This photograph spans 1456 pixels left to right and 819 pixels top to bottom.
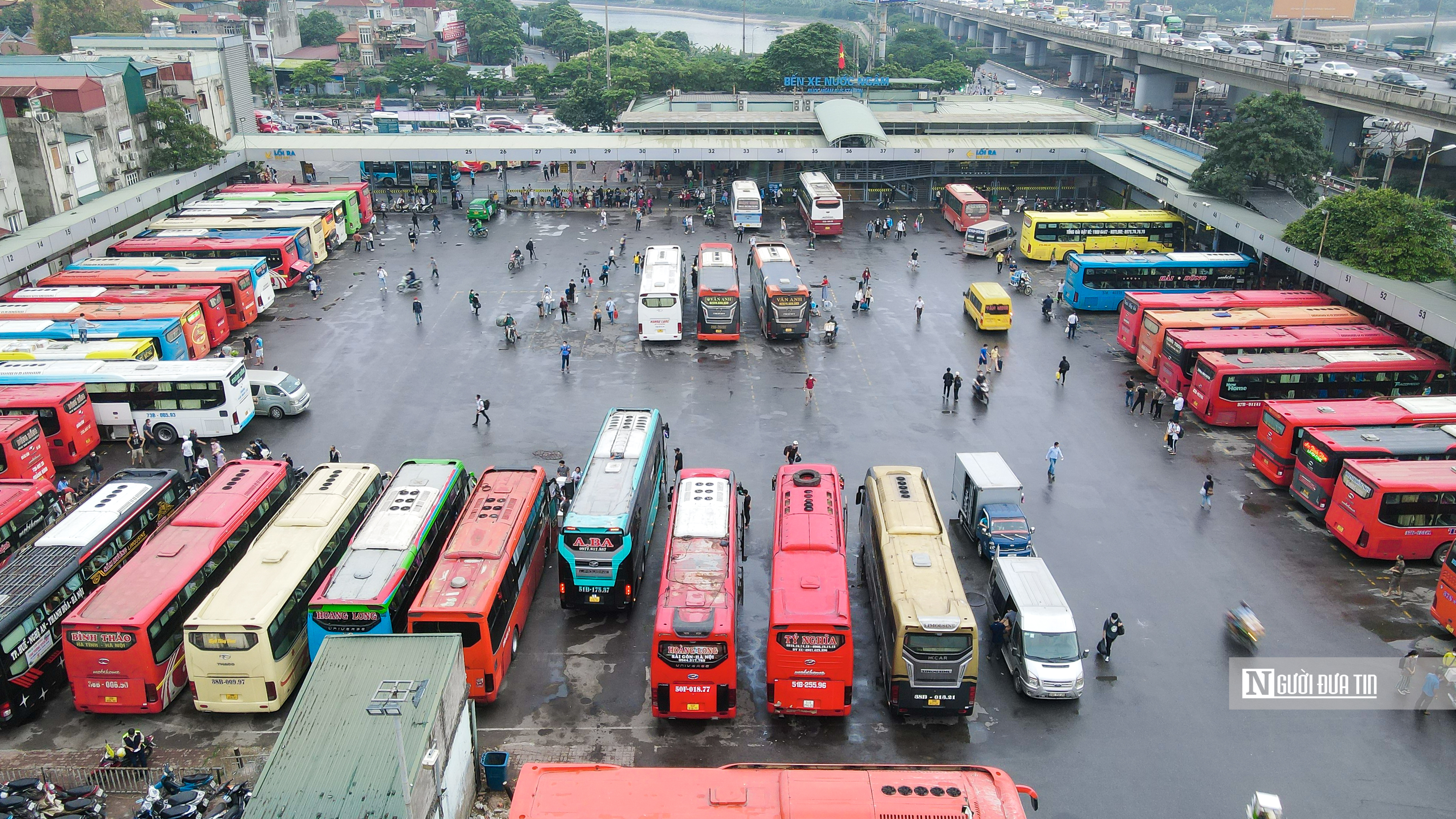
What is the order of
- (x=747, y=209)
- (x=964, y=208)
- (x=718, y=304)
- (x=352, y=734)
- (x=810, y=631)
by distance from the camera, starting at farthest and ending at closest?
(x=964, y=208) → (x=747, y=209) → (x=718, y=304) → (x=810, y=631) → (x=352, y=734)

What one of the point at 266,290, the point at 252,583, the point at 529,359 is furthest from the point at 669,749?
the point at 266,290

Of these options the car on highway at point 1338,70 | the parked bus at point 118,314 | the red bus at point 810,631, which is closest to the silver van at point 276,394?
the parked bus at point 118,314

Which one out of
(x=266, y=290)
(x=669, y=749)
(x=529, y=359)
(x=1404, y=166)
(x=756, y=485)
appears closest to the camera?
(x=669, y=749)

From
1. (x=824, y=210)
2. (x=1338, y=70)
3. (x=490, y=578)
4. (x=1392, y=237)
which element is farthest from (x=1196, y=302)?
(x=1338, y=70)

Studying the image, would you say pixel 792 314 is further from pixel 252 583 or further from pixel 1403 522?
pixel 252 583

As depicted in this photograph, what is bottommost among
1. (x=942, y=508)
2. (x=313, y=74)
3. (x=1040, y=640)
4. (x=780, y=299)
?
(x=942, y=508)

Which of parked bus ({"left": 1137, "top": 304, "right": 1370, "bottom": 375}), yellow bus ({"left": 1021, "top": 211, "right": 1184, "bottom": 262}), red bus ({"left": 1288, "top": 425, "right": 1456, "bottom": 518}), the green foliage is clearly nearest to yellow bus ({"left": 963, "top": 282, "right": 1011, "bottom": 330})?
parked bus ({"left": 1137, "top": 304, "right": 1370, "bottom": 375})

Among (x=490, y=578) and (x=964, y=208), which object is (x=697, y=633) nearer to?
(x=490, y=578)
